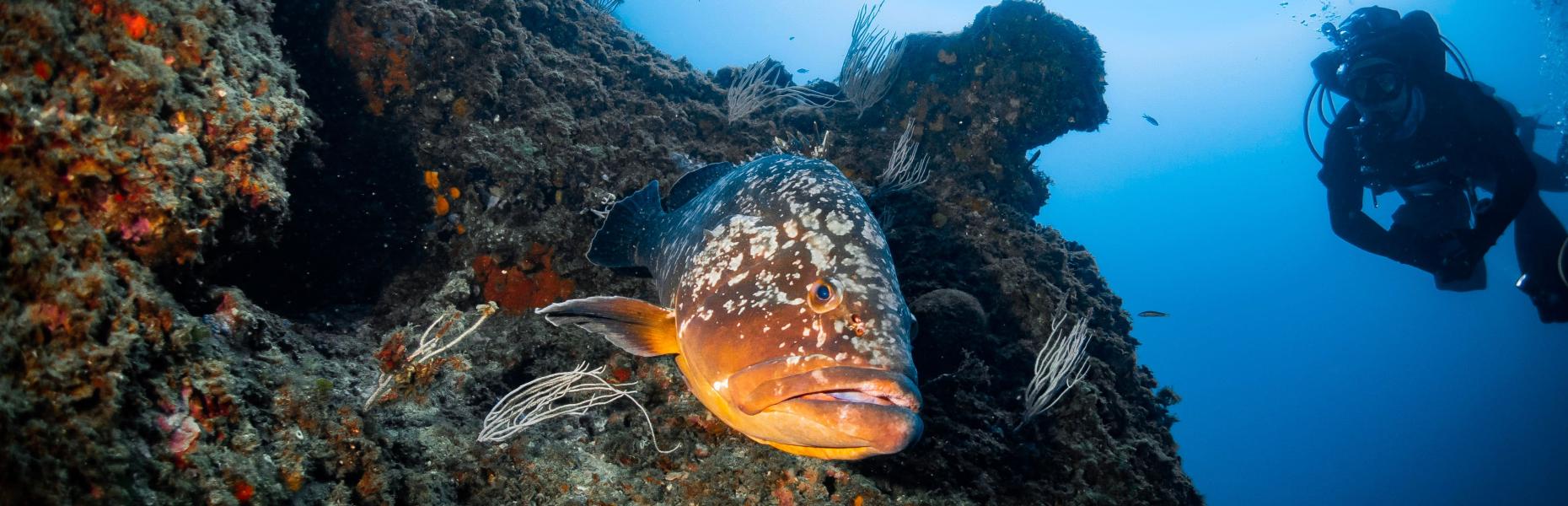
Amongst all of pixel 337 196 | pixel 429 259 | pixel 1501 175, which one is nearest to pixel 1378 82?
pixel 1501 175

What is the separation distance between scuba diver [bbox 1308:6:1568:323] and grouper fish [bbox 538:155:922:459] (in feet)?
35.7

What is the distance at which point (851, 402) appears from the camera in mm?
2131

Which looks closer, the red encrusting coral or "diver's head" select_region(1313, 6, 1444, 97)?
the red encrusting coral

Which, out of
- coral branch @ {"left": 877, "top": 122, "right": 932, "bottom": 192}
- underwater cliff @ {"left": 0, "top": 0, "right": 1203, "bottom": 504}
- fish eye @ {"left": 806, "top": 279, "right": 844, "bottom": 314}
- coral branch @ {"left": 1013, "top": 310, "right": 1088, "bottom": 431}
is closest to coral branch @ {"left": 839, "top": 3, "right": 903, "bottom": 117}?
underwater cliff @ {"left": 0, "top": 0, "right": 1203, "bottom": 504}

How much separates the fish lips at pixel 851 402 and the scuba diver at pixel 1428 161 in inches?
444

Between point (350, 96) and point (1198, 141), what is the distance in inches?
6231

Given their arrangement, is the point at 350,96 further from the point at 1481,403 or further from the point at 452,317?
the point at 1481,403

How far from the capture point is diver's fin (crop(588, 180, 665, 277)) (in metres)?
4.16

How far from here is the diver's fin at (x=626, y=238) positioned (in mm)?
4164

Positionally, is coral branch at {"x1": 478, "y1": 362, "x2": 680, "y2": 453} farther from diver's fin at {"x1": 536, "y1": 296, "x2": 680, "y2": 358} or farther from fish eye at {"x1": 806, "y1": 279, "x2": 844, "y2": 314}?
fish eye at {"x1": 806, "y1": 279, "x2": 844, "y2": 314}

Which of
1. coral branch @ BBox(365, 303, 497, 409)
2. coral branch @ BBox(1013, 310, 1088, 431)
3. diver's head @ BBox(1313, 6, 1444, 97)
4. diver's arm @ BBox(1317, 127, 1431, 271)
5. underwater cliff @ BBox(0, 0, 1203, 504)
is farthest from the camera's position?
diver's head @ BBox(1313, 6, 1444, 97)

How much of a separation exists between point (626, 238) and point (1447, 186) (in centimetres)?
1341

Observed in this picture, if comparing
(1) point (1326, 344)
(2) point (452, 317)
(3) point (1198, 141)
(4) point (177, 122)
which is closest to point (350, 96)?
(2) point (452, 317)

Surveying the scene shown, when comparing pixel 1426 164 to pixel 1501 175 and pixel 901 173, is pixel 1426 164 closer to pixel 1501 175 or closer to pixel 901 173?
pixel 1501 175
